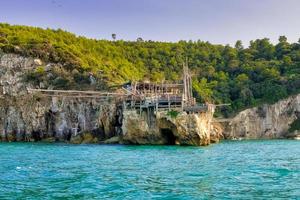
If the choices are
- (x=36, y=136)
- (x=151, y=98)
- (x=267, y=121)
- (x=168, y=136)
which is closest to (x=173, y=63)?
(x=267, y=121)

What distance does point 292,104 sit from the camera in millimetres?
83125

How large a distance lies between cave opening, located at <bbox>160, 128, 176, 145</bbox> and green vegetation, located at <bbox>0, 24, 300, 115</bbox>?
65.1 feet

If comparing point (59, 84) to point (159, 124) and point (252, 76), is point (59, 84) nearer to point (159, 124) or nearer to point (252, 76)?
point (159, 124)

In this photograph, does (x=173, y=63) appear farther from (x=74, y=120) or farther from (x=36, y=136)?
(x=36, y=136)

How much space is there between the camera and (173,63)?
348 ft

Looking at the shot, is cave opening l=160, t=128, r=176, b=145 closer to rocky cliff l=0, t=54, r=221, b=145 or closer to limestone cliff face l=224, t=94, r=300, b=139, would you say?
rocky cliff l=0, t=54, r=221, b=145

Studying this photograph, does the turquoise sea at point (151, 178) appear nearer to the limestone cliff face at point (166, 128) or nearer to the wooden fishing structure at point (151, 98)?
the limestone cliff face at point (166, 128)

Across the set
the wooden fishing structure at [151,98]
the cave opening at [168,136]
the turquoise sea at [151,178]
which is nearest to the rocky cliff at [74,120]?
the cave opening at [168,136]

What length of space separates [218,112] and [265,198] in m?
68.2

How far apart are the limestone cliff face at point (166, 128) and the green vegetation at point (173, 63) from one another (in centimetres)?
1824

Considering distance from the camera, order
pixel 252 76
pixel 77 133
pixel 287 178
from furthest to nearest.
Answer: pixel 252 76 < pixel 77 133 < pixel 287 178

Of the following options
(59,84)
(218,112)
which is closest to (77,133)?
(59,84)

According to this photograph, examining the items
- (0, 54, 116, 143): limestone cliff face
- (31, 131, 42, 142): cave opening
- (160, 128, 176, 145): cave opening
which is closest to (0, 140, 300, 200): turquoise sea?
(160, 128, 176, 145): cave opening

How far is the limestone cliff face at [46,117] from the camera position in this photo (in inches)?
2625
